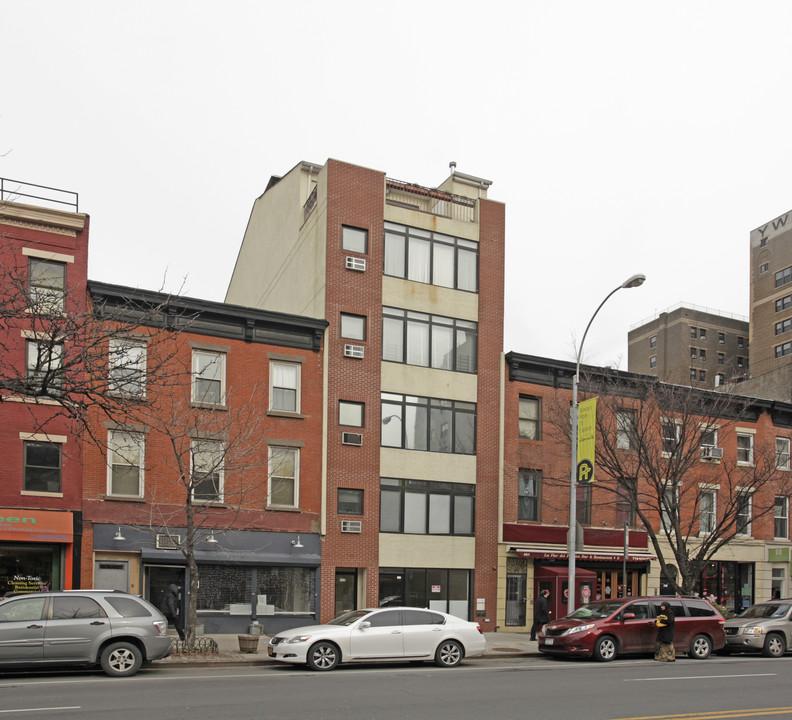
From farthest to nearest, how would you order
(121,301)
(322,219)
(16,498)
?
(322,219), (121,301), (16,498)

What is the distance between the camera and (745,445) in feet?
121

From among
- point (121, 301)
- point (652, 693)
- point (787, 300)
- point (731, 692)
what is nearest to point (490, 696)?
point (652, 693)

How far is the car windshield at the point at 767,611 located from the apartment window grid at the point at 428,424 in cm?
1021

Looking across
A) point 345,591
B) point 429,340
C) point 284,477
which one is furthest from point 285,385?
point 345,591

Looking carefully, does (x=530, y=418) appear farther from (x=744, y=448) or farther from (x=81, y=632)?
(x=81, y=632)

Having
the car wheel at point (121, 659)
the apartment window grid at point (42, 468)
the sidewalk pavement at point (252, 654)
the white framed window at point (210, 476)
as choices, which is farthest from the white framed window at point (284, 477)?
the car wheel at point (121, 659)

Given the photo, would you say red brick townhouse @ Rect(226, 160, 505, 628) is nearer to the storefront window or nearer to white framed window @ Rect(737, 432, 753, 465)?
the storefront window

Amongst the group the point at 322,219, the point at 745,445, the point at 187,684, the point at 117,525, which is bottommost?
the point at 187,684

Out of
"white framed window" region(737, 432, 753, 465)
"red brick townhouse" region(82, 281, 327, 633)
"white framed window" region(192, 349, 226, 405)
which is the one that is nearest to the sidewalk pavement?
"red brick townhouse" region(82, 281, 327, 633)

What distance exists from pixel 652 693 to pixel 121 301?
1797 centimetres

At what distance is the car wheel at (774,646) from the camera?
23969 millimetres

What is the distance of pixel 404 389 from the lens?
30.5 meters

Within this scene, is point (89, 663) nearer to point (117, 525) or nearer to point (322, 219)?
point (117, 525)

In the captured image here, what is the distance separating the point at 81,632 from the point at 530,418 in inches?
776
